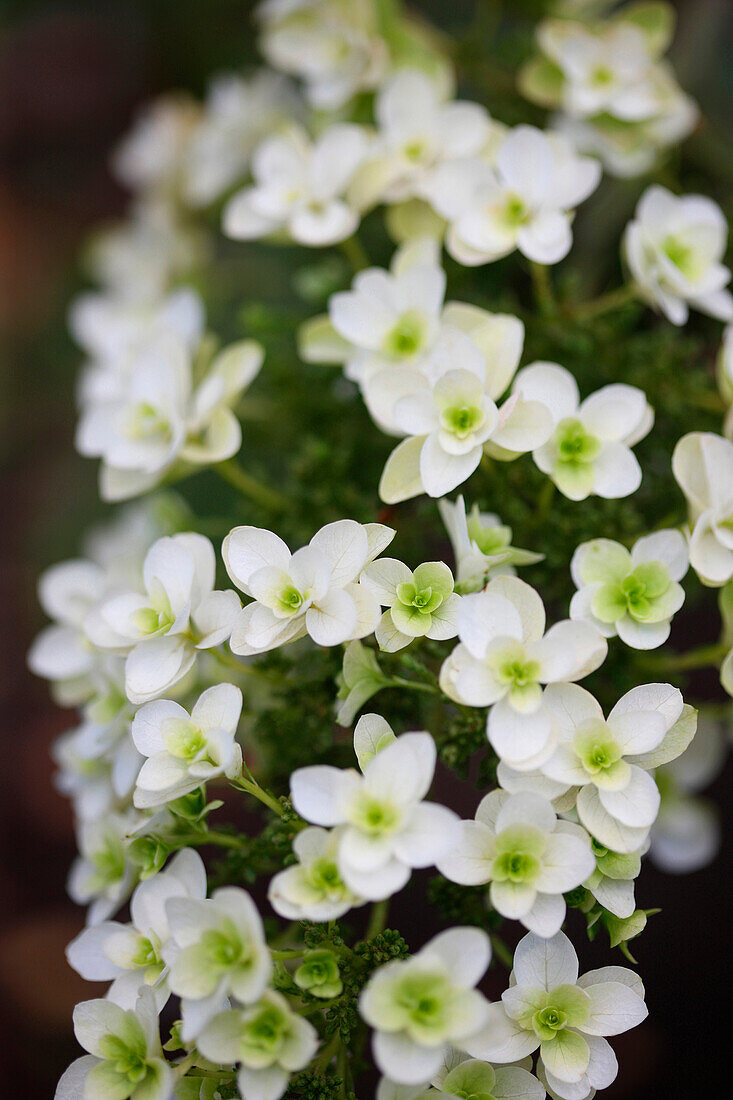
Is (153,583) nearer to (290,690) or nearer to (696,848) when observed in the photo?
(290,690)

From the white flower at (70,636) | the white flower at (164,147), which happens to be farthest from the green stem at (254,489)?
the white flower at (164,147)

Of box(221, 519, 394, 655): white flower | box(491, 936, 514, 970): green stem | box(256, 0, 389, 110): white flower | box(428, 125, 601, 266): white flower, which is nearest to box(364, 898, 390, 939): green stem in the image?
box(491, 936, 514, 970): green stem

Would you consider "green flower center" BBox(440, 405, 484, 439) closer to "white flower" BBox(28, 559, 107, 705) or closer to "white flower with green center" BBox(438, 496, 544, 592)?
"white flower with green center" BBox(438, 496, 544, 592)

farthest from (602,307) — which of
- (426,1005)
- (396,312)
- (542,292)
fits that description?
(426,1005)

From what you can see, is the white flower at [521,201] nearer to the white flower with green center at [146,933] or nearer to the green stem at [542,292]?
the green stem at [542,292]

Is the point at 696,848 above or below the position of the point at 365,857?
below

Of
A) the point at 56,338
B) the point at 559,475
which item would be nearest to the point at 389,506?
the point at 559,475

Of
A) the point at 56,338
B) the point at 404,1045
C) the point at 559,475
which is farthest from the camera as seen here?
the point at 56,338
